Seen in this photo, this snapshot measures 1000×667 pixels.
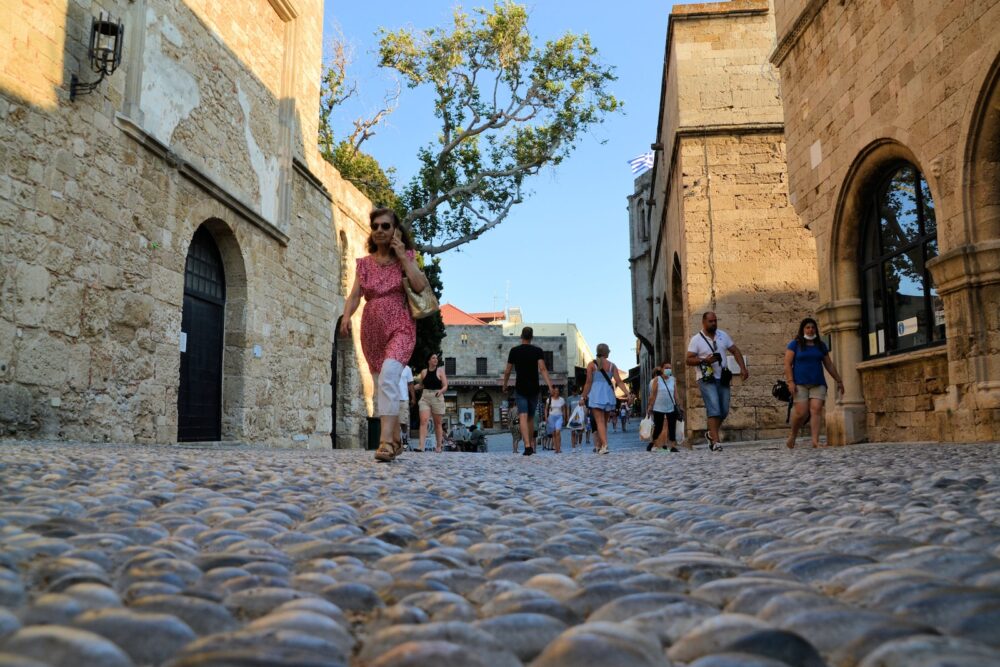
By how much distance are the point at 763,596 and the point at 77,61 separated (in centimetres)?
823

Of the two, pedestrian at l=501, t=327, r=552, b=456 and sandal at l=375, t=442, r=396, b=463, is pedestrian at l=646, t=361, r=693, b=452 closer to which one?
pedestrian at l=501, t=327, r=552, b=456

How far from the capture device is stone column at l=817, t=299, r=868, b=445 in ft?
31.4

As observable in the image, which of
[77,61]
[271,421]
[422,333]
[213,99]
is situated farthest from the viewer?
[422,333]

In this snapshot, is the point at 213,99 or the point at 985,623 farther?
the point at 213,99

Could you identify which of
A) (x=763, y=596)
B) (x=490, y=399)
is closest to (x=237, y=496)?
(x=763, y=596)

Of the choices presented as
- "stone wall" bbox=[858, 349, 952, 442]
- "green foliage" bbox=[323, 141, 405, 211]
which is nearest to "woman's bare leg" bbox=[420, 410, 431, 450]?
"stone wall" bbox=[858, 349, 952, 442]

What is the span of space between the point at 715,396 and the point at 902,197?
3222 millimetres

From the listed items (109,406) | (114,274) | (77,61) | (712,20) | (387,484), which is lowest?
(387,484)

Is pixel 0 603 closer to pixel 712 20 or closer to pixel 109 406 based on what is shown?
pixel 109 406

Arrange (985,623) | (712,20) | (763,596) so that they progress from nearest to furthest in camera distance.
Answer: (985,623) < (763,596) < (712,20)

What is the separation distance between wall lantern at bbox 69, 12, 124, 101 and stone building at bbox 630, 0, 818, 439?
1056 cm

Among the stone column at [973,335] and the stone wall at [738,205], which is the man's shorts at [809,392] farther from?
the stone wall at [738,205]

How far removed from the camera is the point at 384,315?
589cm

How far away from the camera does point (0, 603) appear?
125 centimetres
